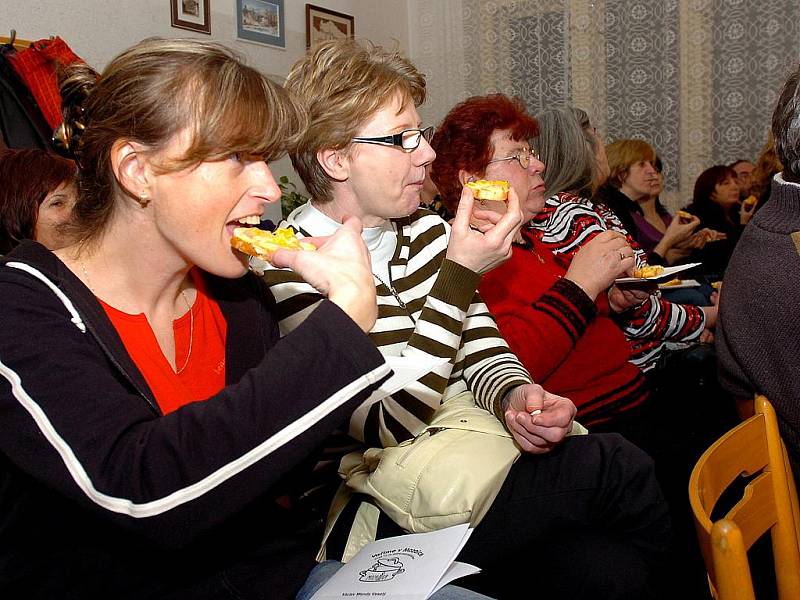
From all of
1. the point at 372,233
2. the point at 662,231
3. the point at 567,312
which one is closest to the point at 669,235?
the point at 662,231

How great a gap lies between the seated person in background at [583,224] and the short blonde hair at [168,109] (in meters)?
1.55

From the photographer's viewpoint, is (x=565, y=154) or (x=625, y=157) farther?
(x=625, y=157)

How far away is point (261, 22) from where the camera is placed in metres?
4.33

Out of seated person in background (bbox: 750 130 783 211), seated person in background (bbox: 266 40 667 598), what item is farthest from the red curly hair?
seated person in background (bbox: 750 130 783 211)

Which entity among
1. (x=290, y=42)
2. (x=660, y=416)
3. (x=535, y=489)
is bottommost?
A: (x=660, y=416)

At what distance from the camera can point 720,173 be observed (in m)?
4.65

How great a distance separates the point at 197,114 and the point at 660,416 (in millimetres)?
1760

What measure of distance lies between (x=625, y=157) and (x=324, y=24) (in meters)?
2.06

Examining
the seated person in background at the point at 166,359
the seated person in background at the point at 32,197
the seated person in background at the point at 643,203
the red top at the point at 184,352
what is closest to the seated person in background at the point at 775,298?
the seated person in background at the point at 166,359

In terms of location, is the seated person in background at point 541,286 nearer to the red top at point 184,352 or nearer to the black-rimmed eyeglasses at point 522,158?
the black-rimmed eyeglasses at point 522,158

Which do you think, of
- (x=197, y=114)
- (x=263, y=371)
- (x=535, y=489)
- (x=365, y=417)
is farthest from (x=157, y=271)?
(x=535, y=489)

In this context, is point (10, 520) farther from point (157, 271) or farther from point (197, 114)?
point (197, 114)

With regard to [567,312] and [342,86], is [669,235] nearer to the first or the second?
[567,312]

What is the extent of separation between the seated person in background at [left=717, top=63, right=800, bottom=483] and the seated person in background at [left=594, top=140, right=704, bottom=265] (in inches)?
85.9
